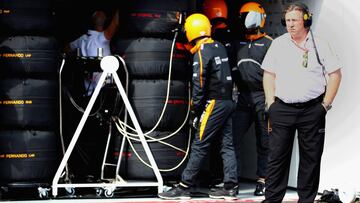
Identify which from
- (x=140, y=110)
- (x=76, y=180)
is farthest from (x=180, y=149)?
(x=76, y=180)

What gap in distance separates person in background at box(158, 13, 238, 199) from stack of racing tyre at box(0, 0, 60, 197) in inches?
57.2

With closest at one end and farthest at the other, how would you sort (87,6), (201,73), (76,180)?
(201,73) → (76,180) → (87,6)

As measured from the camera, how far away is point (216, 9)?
421 inches

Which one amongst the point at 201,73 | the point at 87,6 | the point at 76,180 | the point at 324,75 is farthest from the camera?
the point at 87,6

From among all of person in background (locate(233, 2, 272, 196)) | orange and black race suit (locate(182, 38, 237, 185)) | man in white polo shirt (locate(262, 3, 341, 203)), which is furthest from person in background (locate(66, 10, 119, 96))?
man in white polo shirt (locate(262, 3, 341, 203))

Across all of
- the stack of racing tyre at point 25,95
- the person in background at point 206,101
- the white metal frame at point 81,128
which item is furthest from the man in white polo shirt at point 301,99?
the stack of racing tyre at point 25,95

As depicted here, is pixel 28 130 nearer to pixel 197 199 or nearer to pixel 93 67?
pixel 93 67

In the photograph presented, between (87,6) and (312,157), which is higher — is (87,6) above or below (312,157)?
above

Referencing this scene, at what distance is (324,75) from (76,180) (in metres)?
3.32

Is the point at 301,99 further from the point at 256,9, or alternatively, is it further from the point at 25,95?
the point at 25,95

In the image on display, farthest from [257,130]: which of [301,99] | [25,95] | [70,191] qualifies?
[25,95]

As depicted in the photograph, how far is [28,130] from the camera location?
Answer: 958 centimetres

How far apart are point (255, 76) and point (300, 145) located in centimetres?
166

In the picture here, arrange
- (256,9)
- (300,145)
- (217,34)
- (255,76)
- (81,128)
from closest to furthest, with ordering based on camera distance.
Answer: (300,145) → (81,128) → (255,76) → (256,9) → (217,34)
